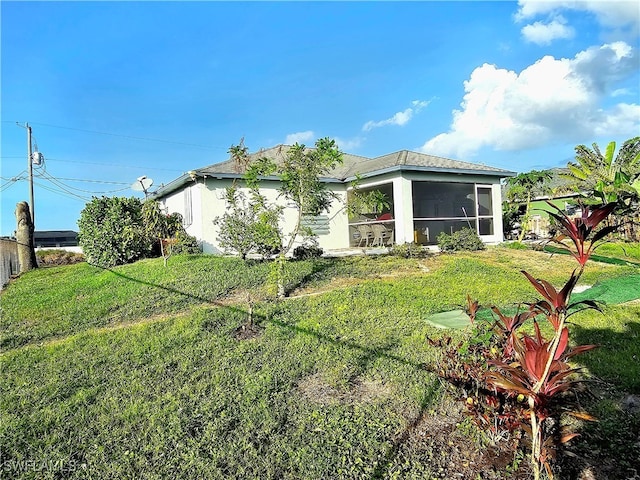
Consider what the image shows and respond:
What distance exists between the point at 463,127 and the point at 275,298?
14077 mm

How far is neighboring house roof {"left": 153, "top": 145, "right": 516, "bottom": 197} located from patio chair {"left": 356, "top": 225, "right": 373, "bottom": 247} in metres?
1.93

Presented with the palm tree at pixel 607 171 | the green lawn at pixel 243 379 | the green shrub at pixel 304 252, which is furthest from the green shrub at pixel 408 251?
the palm tree at pixel 607 171

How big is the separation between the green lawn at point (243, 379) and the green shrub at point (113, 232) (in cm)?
377

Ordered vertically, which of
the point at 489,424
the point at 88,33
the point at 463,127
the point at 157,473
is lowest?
the point at 157,473

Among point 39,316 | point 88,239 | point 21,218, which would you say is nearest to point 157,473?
point 39,316

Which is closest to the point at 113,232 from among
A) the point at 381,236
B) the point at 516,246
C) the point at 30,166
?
the point at 381,236

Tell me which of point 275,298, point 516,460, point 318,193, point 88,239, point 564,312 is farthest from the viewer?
point 88,239

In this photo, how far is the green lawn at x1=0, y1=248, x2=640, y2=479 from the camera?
301cm

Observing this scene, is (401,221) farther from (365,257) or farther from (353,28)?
(353,28)

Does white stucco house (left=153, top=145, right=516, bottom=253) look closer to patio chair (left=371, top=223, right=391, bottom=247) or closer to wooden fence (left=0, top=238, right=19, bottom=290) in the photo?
patio chair (left=371, top=223, right=391, bottom=247)

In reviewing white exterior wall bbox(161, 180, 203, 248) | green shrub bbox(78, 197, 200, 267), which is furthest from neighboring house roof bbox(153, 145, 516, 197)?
green shrub bbox(78, 197, 200, 267)

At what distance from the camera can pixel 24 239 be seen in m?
15.3

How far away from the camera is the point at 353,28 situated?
35.4 ft

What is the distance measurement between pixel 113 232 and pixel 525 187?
16035 millimetres
